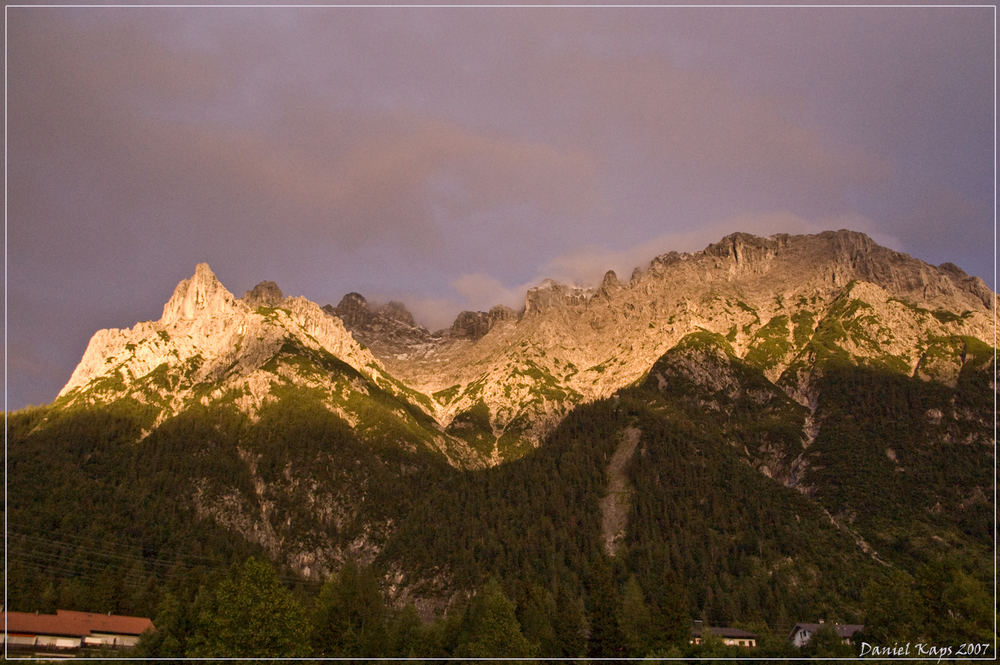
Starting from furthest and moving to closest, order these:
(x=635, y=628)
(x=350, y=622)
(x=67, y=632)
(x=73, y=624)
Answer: (x=73, y=624) < (x=635, y=628) < (x=67, y=632) < (x=350, y=622)

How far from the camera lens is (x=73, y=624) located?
11688cm

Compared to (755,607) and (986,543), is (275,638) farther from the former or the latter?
(986,543)

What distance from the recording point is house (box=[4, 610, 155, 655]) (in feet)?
353

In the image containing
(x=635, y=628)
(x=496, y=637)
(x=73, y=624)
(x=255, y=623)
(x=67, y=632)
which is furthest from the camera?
(x=73, y=624)

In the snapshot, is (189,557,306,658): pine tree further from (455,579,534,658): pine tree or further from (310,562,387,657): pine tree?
(455,579,534,658): pine tree

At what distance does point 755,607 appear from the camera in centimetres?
16062

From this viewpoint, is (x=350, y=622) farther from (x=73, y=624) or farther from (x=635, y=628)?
(x=73, y=624)

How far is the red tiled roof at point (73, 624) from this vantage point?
110 m

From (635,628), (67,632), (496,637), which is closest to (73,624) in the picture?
(67,632)

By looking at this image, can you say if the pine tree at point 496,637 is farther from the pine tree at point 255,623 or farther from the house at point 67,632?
the house at point 67,632

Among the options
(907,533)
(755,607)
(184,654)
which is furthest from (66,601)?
(907,533)

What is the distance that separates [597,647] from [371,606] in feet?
105

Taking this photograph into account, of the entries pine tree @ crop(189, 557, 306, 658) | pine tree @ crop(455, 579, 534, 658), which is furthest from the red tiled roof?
pine tree @ crop(455, 579, 534, 658)

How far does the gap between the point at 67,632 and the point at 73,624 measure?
3364 mm
